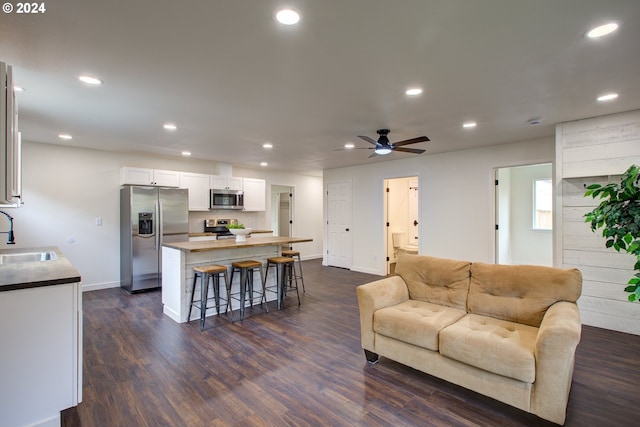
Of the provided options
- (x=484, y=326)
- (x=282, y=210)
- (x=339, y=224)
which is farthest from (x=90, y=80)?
(x=282, y=210)

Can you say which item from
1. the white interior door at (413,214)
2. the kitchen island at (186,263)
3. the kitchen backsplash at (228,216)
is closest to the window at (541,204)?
the white interior door at (413,214)

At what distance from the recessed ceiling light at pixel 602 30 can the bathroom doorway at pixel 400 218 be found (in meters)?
4.64

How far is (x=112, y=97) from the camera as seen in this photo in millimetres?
2959

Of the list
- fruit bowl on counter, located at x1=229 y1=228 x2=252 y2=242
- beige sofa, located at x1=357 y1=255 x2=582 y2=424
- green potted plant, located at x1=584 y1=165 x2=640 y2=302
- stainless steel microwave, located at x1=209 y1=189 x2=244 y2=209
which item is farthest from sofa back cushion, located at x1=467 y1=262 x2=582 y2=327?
stainless steel microwave, located at x1=209 y1=189 x2=244 y2=209

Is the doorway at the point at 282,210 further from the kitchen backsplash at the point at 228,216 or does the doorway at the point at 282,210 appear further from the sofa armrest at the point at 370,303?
the sofa armrest at the point at 370,303

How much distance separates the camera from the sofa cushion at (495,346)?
6.39 ft

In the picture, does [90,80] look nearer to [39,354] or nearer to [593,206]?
[39,354]

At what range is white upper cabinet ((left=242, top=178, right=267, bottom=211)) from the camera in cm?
711

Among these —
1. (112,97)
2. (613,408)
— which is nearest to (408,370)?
(613,408)

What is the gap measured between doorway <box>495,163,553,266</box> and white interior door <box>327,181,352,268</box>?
3.15m

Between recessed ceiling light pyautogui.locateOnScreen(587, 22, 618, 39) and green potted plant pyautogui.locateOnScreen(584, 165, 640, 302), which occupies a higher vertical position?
recessed ceiling light pyautogui.locateOnScreen(587, 22, 618, 39)

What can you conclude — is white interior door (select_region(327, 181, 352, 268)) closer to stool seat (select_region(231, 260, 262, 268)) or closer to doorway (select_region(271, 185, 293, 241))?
doorway (select_region(271, 185, 293, 241))

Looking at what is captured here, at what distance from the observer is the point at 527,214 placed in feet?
20.3

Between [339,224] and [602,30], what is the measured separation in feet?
19.3
